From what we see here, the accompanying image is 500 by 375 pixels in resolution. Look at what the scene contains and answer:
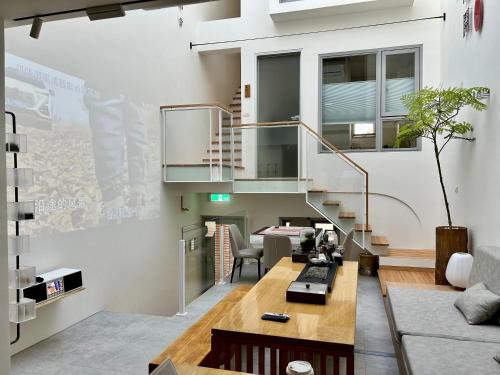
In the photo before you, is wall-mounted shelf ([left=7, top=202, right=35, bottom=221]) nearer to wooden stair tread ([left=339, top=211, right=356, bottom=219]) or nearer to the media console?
the media console

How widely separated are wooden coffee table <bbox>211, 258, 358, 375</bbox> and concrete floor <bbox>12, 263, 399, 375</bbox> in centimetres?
78

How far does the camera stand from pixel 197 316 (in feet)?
14.8

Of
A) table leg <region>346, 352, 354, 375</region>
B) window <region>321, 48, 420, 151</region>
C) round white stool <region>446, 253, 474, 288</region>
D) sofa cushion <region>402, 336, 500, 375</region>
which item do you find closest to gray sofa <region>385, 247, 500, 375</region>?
sofa cushion <region>402, 336, 500, 375</region>

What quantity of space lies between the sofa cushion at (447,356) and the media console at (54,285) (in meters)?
3.33

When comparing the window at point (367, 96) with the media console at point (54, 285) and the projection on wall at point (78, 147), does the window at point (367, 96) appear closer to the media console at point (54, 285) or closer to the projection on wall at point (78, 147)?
the projection on wall at point (78, 147)

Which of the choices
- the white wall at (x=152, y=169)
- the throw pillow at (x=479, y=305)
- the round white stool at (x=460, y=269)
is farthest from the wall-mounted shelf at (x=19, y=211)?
the round white stool at (x=460, y=269)

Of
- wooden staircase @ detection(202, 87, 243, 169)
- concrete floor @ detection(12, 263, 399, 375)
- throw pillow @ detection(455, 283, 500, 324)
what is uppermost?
wooden staircase @ detection(202, 87, 243, 169)

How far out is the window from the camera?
23.9ft

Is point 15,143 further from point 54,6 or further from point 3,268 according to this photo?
point 54,6

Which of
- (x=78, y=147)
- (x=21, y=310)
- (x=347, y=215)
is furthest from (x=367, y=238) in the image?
(x=21, y=310)

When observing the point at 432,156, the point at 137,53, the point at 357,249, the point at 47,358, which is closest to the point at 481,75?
the point at 432,156

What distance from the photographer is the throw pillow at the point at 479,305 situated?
9.27ft

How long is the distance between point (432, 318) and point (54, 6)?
11.1 ft

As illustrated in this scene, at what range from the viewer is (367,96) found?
24.5 ft
